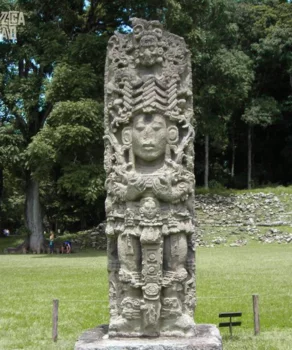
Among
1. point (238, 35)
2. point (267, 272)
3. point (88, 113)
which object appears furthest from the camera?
point (238, 35)

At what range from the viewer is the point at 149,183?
6672 millimetres

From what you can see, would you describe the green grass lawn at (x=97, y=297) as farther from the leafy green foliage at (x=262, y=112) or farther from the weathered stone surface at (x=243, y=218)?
the leafy green foliage at (x=262, y=112)

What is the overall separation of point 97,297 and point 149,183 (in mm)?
7651

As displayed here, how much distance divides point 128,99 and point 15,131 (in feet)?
74.1

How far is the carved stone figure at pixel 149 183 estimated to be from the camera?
6637mm

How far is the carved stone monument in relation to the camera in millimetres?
6637

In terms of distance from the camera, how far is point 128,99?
7.01 m

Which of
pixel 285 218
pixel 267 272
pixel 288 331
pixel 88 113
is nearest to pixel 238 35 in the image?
pixel 285 218

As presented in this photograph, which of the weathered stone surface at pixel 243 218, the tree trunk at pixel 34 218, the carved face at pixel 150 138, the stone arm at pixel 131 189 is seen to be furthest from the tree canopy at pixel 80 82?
the stone arm at pixel 131 189

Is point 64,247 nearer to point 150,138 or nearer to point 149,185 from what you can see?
point 150,138

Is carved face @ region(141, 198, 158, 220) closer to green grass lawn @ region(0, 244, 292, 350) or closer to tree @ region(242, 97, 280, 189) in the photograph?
green grass lawn @ region(0, 244, 292, 350)

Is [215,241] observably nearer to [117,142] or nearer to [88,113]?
[88,113]

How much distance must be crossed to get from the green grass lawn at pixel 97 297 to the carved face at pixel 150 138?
12.0 feet

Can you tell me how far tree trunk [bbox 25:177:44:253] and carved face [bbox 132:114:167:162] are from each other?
23.3 m
